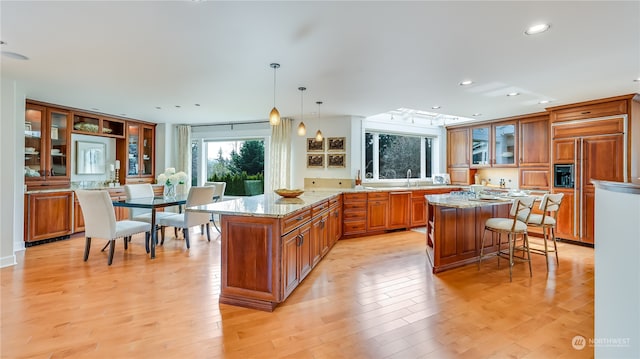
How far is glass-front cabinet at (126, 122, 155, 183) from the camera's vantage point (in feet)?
21.8

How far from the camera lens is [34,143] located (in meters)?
4.96

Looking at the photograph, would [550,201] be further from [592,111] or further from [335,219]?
[335,219]

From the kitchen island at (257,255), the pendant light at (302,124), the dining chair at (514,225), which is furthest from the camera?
the pendant light at (302,124)

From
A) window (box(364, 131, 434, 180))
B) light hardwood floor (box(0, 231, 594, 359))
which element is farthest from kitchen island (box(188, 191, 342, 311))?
window (box(364, 131, 434, 180))

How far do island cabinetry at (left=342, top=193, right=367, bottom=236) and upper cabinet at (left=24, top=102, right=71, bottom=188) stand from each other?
508 centimetres

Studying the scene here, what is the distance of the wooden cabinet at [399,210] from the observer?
5.76 metres

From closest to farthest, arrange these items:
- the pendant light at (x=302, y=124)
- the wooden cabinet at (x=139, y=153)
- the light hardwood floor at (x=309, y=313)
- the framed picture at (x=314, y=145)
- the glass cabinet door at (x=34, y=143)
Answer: the light hardwood floor at (x=309, y=313)
the pendant light at (x=302, y=124)
the glass cabinet door at (x=34, y=143)
the framed picture at (x=314, y=145)
the wooden cabinet at (x=139, y=153)

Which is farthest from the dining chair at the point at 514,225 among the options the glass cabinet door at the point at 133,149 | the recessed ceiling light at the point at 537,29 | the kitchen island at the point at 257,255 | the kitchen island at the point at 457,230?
the glass cabinet door at the point at 133,149

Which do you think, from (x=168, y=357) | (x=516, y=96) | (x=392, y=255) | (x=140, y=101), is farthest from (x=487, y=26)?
(x=140, y=101)

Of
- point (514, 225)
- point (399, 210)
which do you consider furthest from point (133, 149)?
point (514, 225)

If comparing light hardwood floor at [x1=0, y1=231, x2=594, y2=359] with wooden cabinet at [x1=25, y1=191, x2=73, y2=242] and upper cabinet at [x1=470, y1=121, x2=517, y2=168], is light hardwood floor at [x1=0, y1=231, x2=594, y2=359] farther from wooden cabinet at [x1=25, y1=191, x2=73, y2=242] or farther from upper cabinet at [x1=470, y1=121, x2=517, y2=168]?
upper cabinet at [x1=470, y1=121, x2=517, y2=168]

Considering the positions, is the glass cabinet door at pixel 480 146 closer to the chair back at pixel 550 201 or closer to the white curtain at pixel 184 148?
the chair back at pixel 550 201

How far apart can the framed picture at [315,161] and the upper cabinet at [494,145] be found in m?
3.40

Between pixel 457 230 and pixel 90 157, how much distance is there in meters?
6.81
